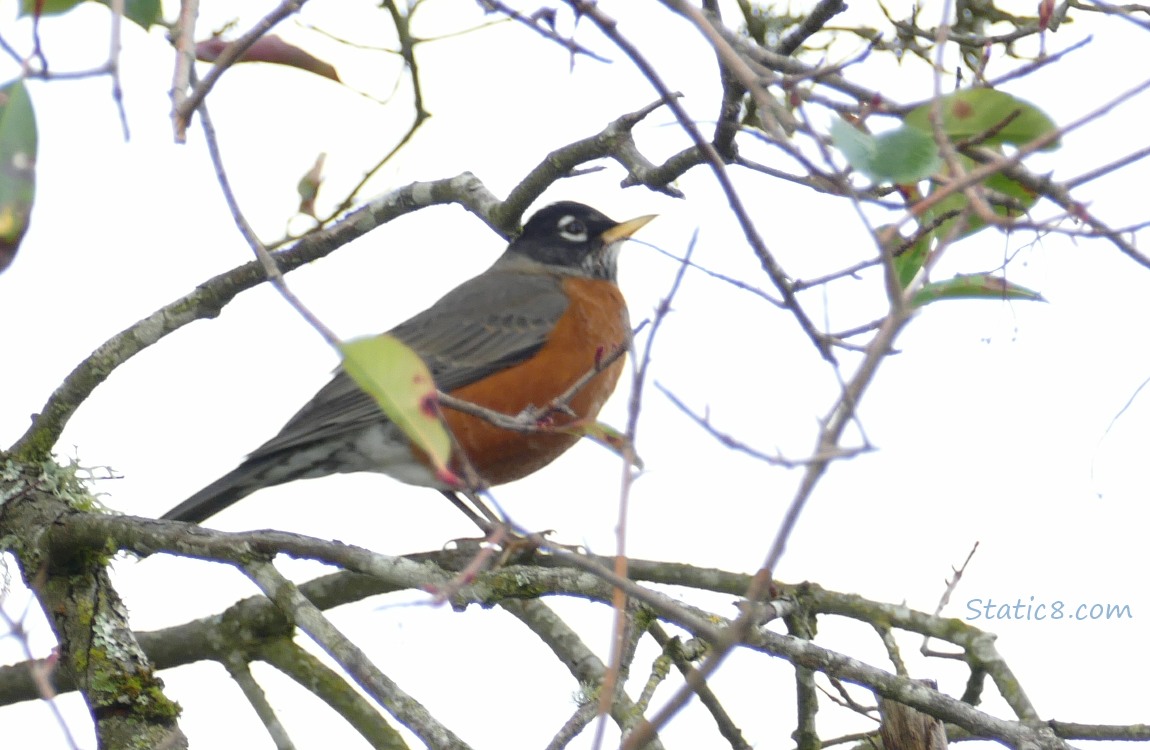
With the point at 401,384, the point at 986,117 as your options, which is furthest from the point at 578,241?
the point at 401,384

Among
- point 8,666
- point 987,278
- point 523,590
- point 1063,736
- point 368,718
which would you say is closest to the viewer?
point 987,278

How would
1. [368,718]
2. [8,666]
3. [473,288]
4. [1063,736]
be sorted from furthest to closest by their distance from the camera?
[473,288]
[8,666]
[368,718]
[1063,736]

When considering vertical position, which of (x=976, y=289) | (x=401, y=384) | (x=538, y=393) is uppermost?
(x=538, y=393)

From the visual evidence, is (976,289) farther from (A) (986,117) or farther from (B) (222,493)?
(B) (222,493)

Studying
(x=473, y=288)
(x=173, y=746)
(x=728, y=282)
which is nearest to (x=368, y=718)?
(x=173, y=746)

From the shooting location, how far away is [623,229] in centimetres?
532

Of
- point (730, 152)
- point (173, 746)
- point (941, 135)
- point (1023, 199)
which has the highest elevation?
point (730, 152)

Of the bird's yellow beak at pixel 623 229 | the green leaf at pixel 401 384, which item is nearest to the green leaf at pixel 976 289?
the green leaf at pixel 401 384

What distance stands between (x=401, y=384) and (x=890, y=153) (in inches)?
26.6

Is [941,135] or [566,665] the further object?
[566,665]

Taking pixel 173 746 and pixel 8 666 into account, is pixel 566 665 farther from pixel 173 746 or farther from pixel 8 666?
pixel 8 666

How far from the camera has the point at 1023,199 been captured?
212 centimetres

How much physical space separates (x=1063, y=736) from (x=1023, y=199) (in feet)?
3.45

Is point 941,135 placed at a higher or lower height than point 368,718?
higher
